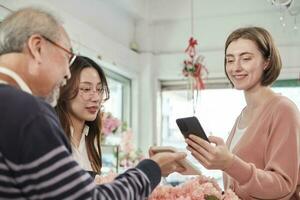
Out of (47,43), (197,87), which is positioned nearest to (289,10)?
(197,87)

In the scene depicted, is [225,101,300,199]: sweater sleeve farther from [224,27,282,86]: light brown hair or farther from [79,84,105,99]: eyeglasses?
[79,84,105,99]: eyeglasses

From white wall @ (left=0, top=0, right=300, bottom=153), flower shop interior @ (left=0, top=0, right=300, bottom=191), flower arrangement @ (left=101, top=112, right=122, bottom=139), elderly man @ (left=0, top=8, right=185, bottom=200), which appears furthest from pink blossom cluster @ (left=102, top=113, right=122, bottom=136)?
elderly man @ (left=0, top=8, right=185, bottom=200)

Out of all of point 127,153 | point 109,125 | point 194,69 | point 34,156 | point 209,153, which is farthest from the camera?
point 194,69

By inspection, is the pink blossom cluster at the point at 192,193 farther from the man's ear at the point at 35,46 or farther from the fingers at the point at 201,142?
the man's ear at the point at 35,46

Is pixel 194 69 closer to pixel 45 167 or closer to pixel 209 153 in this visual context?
pixel 209 153

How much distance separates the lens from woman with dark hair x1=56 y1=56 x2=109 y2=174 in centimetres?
161

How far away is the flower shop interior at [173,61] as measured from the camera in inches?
153

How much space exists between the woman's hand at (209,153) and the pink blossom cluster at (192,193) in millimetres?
86

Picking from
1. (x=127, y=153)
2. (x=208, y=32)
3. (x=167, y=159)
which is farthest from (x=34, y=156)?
(x=208, y=32)

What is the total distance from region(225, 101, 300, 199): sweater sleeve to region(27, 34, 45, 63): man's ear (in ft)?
2.11

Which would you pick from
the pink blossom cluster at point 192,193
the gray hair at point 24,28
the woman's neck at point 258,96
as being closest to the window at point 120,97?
the woman's neck at point 258,96

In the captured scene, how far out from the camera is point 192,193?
1.06m

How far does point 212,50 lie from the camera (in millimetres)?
4152

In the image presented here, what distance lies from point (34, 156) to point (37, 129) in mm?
44
